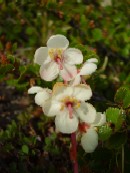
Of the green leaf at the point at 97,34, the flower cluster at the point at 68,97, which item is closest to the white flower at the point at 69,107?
the flower cluster at the point at 68,97

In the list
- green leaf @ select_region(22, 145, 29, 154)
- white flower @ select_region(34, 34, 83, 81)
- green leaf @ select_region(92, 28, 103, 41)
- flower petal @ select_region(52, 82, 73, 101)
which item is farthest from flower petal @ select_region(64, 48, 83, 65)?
green leaf @ select_region(92, 28, 103, 41)

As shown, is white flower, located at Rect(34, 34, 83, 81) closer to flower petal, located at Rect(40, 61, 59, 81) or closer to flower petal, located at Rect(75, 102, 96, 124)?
flower petal, located at Rect(40, 61, 59, 81)

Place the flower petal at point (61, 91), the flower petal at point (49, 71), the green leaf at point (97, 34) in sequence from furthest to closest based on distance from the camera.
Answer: the green leaf at point (97, 34) < the flower petal at point (49, 71) < the flower petal at point (61, 91)

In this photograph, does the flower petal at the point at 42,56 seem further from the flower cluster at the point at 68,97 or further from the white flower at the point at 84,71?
the white flower at the point at 84,71

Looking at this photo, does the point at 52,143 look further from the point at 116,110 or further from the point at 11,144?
the point at 116,110

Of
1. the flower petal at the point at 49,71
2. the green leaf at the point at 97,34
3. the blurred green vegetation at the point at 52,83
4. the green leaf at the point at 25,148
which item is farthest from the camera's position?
the green leaf at the point at 97,34

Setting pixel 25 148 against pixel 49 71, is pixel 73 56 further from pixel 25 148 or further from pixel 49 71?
pixel 25 148

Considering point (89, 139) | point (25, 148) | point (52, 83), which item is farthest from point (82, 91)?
point (25, 148)

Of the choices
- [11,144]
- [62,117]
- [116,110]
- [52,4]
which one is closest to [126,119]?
[116,110]
